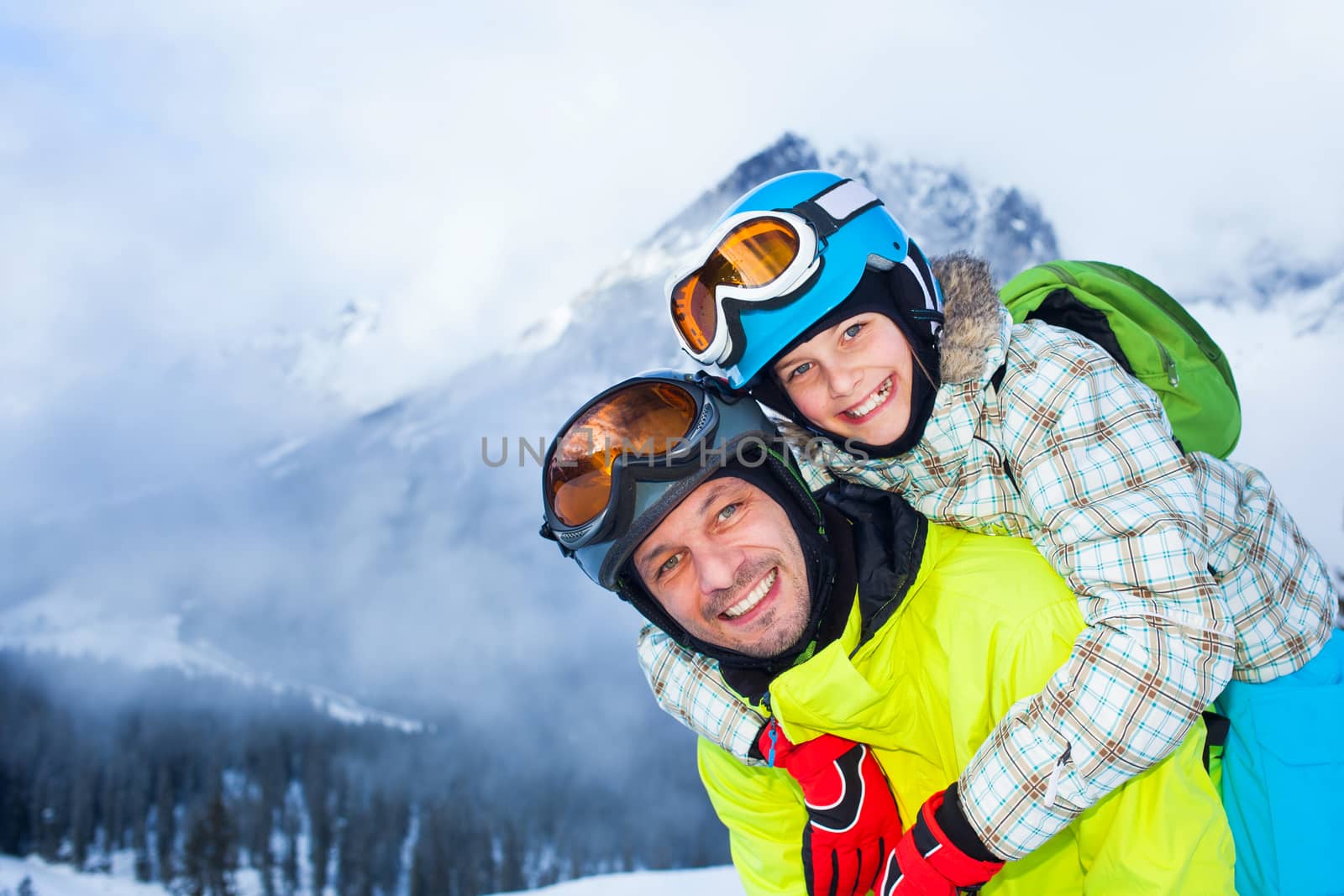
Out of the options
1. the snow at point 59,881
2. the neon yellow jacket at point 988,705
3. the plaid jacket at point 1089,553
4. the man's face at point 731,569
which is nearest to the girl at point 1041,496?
the plaid jacket at point 1089,553

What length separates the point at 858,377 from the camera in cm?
299

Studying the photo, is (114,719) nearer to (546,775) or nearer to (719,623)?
(546,775)

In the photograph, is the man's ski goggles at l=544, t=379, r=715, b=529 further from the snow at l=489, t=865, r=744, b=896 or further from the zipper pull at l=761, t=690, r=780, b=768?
the snow at l=489, t=865, r=744, b=896

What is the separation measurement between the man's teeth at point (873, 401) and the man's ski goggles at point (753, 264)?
0.44 m

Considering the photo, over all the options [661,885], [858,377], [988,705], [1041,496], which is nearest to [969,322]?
[858,377]

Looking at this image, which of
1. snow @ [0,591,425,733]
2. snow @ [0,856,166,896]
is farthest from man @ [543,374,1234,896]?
snow @ [0,591,425,733]

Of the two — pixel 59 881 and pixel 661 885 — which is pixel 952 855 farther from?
pixel 59 881

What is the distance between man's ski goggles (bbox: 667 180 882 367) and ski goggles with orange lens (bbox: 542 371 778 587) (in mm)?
182

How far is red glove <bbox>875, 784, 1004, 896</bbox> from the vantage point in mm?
2467

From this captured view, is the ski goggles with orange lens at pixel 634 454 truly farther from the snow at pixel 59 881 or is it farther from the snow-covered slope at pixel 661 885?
the snow at pixel 59 881

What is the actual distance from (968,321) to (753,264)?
77 cm

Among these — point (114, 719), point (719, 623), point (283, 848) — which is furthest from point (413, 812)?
point (719, 623)

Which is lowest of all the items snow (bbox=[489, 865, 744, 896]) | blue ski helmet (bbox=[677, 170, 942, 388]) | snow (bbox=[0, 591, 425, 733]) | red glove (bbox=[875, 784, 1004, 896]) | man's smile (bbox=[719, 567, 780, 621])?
snow (bbox=[489, 865, 744, 896])

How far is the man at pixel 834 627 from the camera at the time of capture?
8.38 ft
